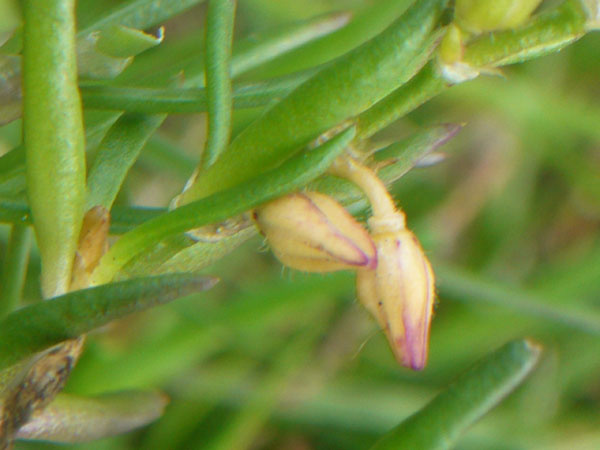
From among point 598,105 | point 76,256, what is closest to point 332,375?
point 598,105

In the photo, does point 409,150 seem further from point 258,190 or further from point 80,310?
point 80,310

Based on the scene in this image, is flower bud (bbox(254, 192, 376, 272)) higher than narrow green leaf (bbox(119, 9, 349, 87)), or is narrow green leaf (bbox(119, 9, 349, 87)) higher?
narrow green leaf (bbox(119, 9, 349, 87))

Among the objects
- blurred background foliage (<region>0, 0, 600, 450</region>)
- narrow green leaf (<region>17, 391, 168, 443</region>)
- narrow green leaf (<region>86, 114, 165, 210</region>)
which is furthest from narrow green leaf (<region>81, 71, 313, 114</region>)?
blurred background foliage (<region>0, 0, 600, 450</region>)

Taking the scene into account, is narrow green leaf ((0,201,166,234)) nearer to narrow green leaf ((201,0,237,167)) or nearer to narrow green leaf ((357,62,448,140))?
narrow green leaf ((201,0,237,167))

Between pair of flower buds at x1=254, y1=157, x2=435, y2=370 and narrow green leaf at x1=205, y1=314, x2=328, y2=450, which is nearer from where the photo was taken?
pair of flower buds at x1=254, y1=157, x2=435, y2=370

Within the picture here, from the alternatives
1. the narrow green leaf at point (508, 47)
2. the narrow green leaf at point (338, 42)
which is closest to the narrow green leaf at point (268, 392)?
the narrow green leaf at point (338, 42)

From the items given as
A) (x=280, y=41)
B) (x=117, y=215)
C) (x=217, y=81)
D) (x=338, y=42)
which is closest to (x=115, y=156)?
(x=117, y=215)
